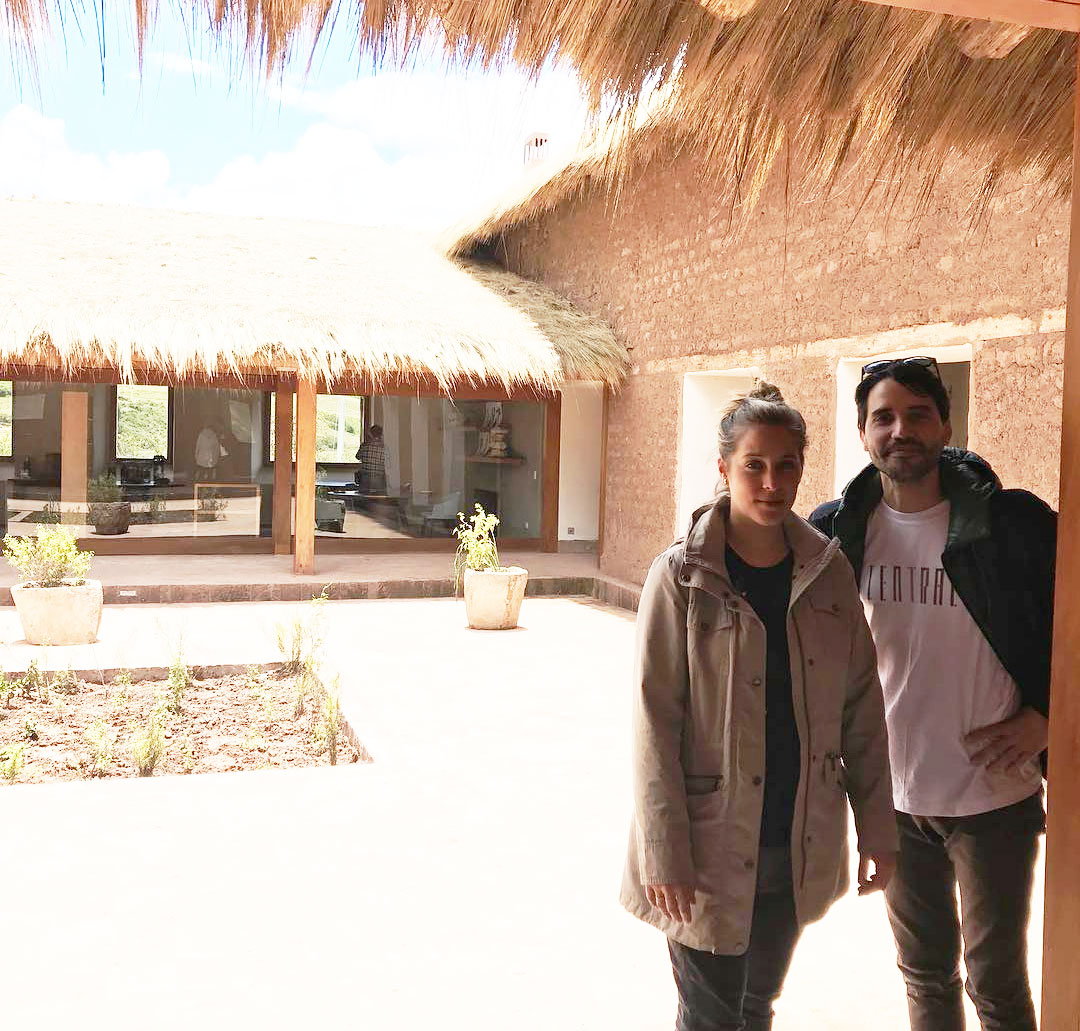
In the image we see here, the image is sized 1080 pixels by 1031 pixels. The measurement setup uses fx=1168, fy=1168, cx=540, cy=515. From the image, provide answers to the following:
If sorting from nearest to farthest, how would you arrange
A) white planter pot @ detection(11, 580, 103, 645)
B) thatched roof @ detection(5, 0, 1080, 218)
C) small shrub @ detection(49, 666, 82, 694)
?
thatched roof @ detection(5, 0, 1080, 218)
small shrub @ detection(49, 666, 82, 694)
white planter pot @ detection(11, 580, 103, 645)

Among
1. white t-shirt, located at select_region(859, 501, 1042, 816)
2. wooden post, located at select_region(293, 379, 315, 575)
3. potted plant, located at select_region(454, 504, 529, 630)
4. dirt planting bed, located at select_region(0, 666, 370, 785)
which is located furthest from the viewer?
wooden post, located at select_region(293, 379, 315, 575)

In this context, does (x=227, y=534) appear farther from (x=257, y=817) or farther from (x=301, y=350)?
(x=257, y=817)

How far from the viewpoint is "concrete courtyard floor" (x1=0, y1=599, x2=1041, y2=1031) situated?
2.88 m

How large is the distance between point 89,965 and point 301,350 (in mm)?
7548

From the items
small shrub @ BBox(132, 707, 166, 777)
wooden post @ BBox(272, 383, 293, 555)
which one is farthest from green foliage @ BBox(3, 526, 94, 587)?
wooden post @ BBox(272, 383, 293, 555)

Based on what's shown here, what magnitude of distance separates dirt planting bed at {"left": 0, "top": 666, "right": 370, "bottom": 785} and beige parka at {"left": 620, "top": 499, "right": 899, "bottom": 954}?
3375 mm

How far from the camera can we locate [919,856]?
2305mm

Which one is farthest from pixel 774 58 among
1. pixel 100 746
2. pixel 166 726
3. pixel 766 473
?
pixel 166 726

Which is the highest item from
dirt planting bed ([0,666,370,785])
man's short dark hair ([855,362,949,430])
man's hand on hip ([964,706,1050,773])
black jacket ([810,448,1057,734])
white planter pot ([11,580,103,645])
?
man's short dark hair ([855,362,949,430])

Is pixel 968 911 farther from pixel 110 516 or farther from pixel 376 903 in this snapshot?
pixel 110 516

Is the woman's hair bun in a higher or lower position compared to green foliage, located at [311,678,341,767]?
higher

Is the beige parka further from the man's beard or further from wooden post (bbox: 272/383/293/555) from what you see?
wooden post (bbox: 272/383/293/555)

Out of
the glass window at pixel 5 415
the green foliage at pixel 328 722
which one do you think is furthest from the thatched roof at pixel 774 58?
the glass window at pixel 5 415

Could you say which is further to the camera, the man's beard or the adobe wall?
the adobe wall
